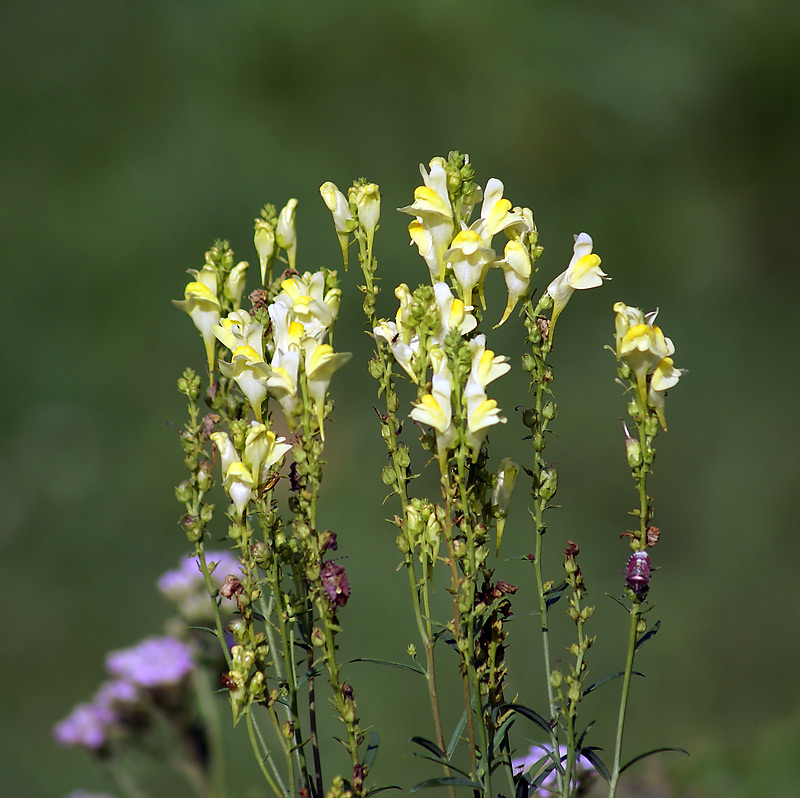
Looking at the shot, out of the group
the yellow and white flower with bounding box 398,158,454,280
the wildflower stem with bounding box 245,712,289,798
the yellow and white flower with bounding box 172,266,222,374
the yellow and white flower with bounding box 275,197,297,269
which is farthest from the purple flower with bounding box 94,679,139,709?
the yellow and white flower with bounding box 398,158,454,280

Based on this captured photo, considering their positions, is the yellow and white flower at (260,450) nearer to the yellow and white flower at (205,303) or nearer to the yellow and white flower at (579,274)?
the yellow and white flower at (205,303)

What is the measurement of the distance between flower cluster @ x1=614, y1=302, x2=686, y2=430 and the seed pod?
0.42ft

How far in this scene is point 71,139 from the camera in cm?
390

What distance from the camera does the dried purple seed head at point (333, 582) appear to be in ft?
3.17

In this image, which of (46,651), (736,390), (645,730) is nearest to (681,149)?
(736,390)

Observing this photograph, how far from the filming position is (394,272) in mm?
3354

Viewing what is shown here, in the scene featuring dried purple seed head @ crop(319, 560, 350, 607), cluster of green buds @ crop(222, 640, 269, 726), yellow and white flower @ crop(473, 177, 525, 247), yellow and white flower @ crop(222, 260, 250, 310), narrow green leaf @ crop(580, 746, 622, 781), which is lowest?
narrow green leaf @ crop(580, 746, 622, 781)

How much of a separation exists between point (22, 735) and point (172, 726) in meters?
0.94

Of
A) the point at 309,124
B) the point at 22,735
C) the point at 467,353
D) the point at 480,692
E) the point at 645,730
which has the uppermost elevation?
the point at 309,124

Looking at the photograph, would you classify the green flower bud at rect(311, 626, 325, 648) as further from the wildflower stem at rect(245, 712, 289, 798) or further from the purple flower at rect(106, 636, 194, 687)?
the purple flower at rect(106, 636, 194, 687)

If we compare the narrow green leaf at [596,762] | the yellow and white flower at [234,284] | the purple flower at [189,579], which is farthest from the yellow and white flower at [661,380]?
the purple flower at [189,579]

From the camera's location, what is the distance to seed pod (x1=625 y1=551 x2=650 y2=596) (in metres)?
0.98

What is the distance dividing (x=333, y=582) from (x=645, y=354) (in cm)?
36

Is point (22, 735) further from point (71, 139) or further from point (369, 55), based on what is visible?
point (369, 55)
